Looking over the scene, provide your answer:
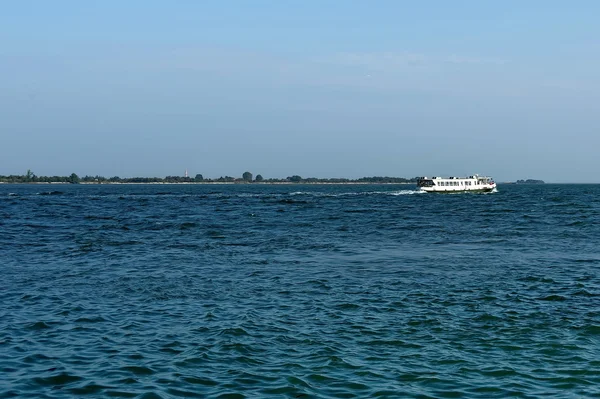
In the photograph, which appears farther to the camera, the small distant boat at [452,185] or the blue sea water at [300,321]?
the small distant boat at [452,185]

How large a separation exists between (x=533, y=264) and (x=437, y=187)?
10596 centimetres

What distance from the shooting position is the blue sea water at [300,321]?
37.8 ft

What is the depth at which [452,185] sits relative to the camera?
436ft

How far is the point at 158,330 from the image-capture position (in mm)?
15164

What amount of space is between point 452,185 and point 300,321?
398 ft

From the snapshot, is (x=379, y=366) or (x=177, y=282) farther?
(x=177, y=282)

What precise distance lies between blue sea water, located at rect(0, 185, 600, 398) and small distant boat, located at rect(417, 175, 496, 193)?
9891 centimetres

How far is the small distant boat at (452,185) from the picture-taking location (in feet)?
430

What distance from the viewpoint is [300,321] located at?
16062mm

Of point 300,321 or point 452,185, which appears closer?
point 300,321

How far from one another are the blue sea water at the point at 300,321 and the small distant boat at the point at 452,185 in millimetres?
98907

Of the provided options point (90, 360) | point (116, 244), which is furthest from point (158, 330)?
point (116, 244)

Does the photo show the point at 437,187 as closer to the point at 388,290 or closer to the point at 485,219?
the point at 485,219

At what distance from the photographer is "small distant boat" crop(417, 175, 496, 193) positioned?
13112 centimetres
